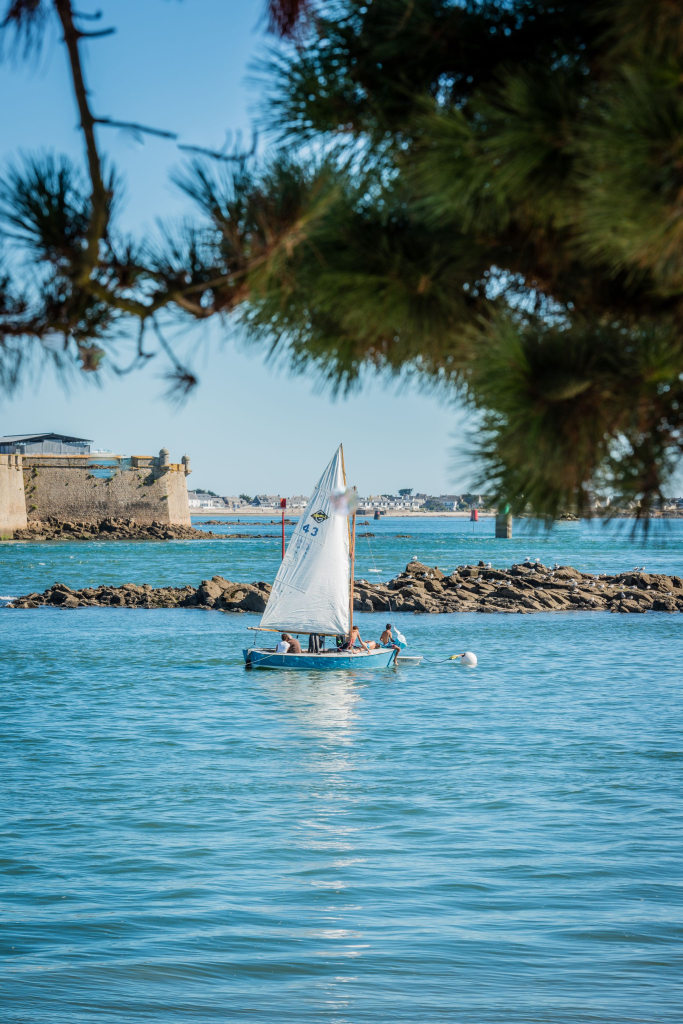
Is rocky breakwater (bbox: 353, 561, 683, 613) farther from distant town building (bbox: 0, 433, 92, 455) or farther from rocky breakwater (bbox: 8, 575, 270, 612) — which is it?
distant town building (bbox: 0, 433, 92, 455)

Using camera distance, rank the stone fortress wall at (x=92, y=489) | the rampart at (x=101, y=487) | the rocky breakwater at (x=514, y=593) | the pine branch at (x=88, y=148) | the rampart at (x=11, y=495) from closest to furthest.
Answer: the pine branch at (x=88, y=148), the rocky breakwater at (x=514, y=593), the rampart at (x=11, y=495), the stone fortress wall at (x=92, y=489), the rampart at (x=101, y=487)

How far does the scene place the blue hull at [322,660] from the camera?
78.8 ft

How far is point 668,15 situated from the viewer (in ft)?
8.44

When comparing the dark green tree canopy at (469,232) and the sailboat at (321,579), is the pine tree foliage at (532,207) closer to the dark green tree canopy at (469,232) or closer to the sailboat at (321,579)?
the dark green tree canopy at (469,232)

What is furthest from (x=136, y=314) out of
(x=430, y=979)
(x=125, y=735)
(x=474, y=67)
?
(x=125, y=735)

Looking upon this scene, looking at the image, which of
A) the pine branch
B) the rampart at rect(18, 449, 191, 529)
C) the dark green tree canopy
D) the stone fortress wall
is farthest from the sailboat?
the rampart at rect(18, 449, 191, 529)

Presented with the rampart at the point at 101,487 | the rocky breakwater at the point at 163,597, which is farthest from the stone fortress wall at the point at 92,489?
the rocky breakwater at the point at 163,597

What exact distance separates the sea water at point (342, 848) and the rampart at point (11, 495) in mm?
60582

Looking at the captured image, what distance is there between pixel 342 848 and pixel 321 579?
13251mm

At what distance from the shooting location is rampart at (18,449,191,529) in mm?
88938

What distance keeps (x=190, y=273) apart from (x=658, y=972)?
825cm

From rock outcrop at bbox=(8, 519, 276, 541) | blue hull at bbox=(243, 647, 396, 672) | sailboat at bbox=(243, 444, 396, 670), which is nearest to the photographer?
blue hull at bbox=(243, 647, 396, 672)

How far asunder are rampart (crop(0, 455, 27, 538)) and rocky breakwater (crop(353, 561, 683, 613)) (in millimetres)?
45449

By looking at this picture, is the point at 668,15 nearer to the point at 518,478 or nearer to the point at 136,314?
the point at 518,478
